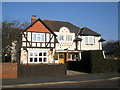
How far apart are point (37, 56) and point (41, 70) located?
9970mm

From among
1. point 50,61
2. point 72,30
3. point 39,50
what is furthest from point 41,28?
point 72,30

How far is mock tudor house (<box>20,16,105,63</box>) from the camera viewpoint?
26.5 meters

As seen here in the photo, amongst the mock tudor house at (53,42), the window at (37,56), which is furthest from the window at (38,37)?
the window at (37,56)

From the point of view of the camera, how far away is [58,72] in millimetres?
17500

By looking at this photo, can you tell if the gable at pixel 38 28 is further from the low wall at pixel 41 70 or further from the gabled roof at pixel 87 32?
the low wall at pixel 41 70

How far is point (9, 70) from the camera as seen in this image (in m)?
15.9

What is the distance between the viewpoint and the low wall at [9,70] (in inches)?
624

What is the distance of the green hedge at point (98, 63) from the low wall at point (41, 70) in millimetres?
3884

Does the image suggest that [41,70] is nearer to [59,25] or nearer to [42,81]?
[42,81]

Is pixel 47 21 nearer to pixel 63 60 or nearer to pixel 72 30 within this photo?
pixel 72 30

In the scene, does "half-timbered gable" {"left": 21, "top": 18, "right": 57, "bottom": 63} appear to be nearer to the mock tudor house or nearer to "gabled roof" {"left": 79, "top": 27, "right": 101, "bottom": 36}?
the mock tudor house

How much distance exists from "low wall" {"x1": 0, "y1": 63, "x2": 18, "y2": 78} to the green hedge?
8870 millimetres

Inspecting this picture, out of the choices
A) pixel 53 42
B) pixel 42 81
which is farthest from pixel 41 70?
pixel 53 42

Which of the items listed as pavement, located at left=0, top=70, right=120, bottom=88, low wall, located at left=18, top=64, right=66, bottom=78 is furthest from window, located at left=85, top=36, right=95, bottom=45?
pavement, located at left=0, top=70, right=120, bottom=88
